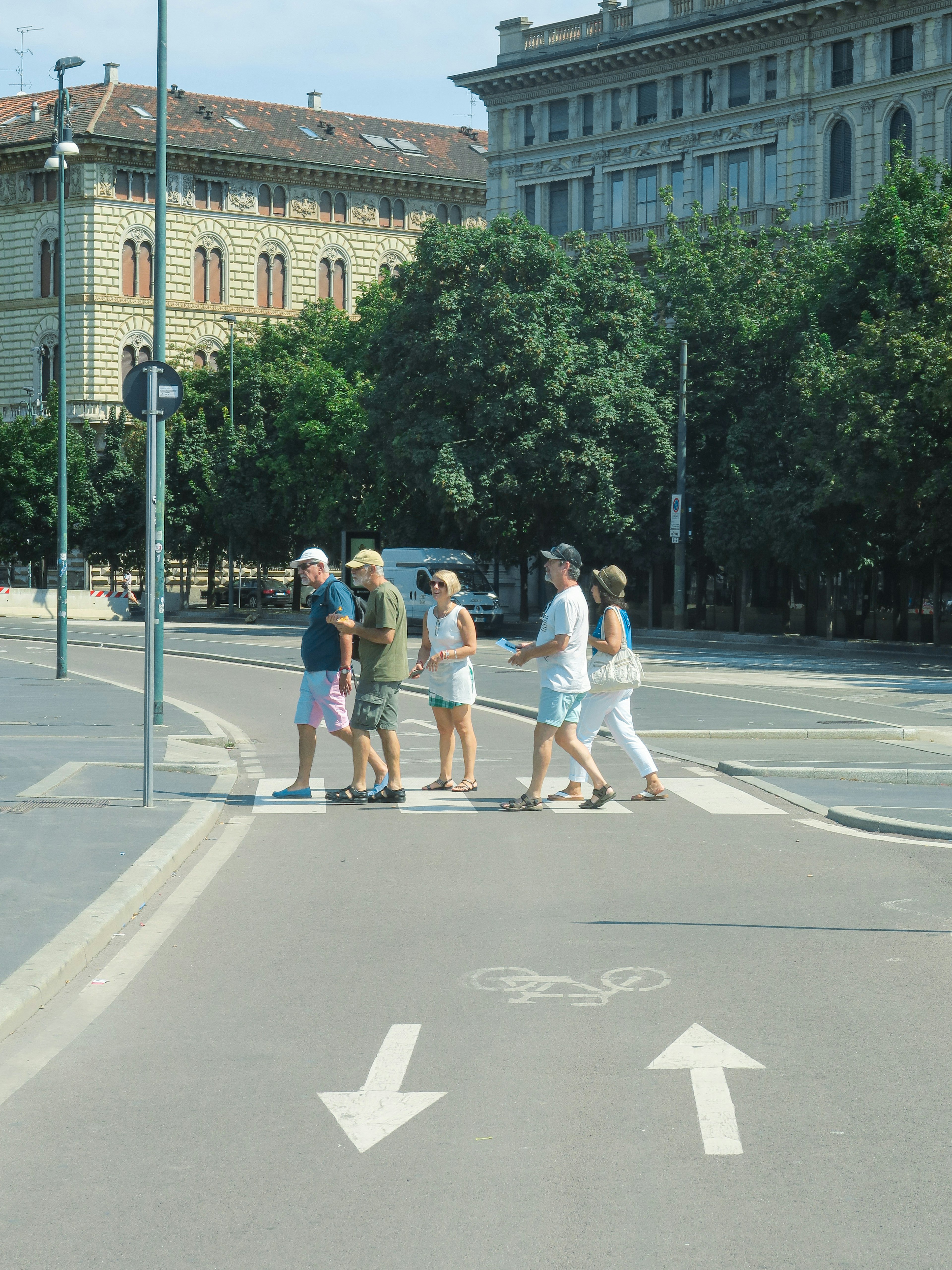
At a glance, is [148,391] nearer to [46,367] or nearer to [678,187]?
[678,187]

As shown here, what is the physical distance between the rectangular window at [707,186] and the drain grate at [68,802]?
51326mm

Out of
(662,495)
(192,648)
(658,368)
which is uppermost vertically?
(658,368)

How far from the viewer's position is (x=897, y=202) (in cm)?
4100

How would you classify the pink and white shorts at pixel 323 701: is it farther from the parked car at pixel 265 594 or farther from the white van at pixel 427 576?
the parked car at pixel 265 594

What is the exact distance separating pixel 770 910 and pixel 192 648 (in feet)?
98.8

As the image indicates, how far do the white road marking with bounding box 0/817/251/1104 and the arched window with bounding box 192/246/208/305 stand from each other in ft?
244

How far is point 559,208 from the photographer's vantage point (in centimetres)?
6506

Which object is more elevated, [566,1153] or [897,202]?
[897,202]

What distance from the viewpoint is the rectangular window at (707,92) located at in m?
59.5

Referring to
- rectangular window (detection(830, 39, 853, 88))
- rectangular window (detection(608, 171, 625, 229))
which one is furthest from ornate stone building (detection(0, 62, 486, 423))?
rectangular window (detection(830, 39, 853, 88))

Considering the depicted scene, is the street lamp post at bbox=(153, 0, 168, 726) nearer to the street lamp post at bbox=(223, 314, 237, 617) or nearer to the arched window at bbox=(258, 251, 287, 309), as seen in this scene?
the street lamp post at bbox=(223, 314, 237, 617)

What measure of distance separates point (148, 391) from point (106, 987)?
256 inches

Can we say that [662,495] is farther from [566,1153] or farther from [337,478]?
[566,1153]

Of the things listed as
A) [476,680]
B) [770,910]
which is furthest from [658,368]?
[770,910]
